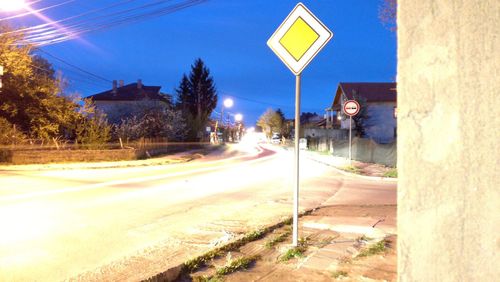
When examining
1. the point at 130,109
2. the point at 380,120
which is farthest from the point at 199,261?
the point at 380,120

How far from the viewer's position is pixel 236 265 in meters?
4.74

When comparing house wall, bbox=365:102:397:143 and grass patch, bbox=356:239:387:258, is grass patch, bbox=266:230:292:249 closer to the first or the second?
grass patch, bbox=356:239:387:258

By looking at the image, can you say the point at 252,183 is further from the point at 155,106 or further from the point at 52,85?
the point at 155,106

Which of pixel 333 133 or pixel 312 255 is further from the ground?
pixel 333 133

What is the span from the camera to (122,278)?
4477 mm

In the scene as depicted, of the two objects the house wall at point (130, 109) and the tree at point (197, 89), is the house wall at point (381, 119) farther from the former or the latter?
the tree at point (197, 89)

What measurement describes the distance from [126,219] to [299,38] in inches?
191

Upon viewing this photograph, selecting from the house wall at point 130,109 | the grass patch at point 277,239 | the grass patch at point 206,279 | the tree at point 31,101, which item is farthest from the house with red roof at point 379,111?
the grass patch at point 206,279

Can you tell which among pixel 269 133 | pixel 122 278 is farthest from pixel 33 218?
pixel 269 133

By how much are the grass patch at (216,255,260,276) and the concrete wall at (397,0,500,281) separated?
2.86m

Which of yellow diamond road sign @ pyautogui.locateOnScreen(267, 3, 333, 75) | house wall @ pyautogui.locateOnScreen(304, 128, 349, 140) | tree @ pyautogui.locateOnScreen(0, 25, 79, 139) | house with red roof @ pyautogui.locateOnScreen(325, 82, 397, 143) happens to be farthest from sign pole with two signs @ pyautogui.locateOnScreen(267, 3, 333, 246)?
house wall @ pyautogui.locateOnScreen(304, 128, 349, 140)

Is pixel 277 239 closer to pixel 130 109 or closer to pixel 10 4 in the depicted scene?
pixel 10 4

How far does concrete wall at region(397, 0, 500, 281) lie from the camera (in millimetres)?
1845

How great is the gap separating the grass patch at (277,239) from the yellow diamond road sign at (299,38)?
217cm
